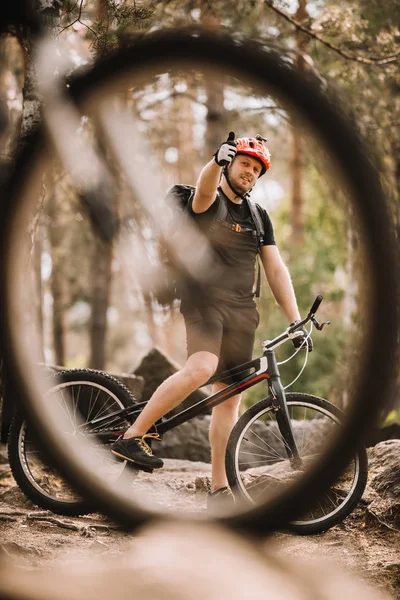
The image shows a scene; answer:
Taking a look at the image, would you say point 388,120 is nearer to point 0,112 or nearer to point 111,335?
point 0,112

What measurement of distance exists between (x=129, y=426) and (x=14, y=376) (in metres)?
0.83

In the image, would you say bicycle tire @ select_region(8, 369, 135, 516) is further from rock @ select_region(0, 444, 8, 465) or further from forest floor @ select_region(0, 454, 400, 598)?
rock @ select_region(0, 444, 8, 465)

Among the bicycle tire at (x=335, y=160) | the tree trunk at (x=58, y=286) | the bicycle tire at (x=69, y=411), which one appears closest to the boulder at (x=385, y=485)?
the bicycle tire at (x=335, y=160)

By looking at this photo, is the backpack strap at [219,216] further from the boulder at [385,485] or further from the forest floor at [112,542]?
the boulder at [385,485]

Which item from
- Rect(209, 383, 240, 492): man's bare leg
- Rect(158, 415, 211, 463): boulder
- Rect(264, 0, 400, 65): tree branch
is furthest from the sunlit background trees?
Rect(158, 415, 211, 463): boulder

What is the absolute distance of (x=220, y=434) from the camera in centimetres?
334


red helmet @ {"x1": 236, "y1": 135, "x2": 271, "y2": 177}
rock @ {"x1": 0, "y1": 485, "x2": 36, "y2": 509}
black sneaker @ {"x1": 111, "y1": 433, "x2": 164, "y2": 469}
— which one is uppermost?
red helmet @ {"x1": 236, "y1": 135, "x2": 271, "y2": 177}

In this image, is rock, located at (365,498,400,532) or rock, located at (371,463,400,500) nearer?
rock, located at (365,498,400,532)

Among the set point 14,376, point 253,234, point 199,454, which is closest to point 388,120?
point 253,234

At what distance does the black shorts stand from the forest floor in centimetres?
96

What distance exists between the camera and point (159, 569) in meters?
2.41

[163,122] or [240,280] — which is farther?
[163,122]

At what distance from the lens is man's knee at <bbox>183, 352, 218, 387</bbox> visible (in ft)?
9.84

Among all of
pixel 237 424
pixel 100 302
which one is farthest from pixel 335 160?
pixel 100 302
